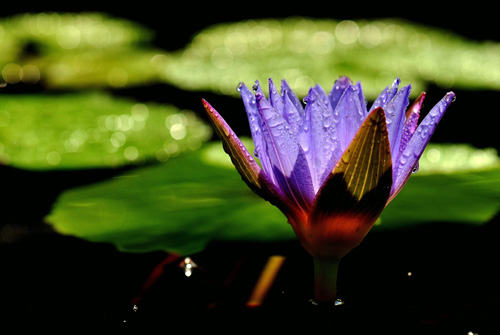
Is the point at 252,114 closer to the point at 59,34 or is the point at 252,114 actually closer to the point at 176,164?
the point at 176,164

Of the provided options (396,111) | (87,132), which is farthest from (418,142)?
(87,132)

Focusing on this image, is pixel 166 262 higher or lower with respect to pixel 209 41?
lower

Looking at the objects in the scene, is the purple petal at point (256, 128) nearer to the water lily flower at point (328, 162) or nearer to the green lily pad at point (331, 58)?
the water lily flower at point (328, 162)

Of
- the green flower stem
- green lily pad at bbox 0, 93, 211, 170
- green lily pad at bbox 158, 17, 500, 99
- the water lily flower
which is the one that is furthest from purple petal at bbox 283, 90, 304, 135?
green lily pad at bbox 158, 17, 500, 99

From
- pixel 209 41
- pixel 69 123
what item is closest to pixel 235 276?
pixel 69 123

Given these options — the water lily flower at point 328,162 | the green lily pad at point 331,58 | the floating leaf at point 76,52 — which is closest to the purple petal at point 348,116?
the water lily flower at point 328,162

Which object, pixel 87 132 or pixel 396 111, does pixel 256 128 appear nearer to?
pixel 396 111
